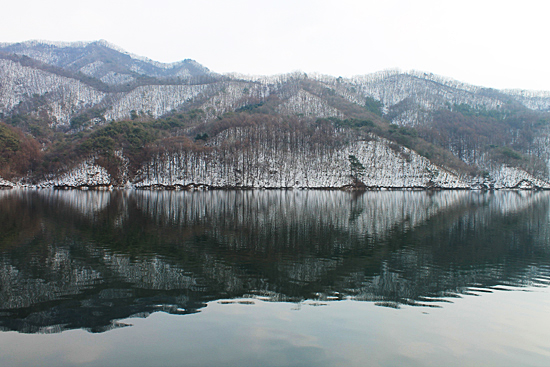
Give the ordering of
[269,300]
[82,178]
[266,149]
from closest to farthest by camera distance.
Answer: [269,300] < [82,178] < [266,149]

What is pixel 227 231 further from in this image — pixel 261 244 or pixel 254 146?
pixel 254 146

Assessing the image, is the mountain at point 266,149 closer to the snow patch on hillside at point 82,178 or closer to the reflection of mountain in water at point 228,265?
the snow patch on hillside at point 82,178

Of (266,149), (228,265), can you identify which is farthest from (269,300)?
(266,149)

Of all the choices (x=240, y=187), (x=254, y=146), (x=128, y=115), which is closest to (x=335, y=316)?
(x=240, y=187)

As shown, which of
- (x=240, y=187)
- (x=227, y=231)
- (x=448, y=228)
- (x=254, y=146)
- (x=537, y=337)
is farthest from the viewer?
(x=254, y=146)

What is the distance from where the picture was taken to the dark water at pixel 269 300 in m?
8.44

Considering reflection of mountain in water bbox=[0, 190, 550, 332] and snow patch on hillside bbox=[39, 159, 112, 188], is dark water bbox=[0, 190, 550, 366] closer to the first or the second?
reflection of mountain in water bbox=[0, 190, 550, 332]

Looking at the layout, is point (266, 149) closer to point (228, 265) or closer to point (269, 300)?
point (228, 265)

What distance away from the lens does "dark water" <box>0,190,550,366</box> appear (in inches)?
332

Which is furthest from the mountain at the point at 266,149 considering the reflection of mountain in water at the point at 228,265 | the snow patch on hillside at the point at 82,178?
the reflection of mountain in water at the point at 228,265

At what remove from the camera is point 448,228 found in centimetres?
2952

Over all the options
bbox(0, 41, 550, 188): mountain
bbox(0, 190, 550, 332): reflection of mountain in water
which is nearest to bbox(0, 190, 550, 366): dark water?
bbox(0, 190, 550, 332): reflection of mountain in water

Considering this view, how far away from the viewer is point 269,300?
39.4 feet

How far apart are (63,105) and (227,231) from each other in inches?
7918
